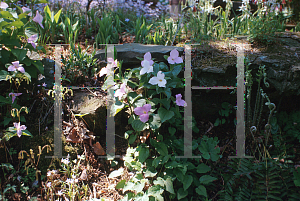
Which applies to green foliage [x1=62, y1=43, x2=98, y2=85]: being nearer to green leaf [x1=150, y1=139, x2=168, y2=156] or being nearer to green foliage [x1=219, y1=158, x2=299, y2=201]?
green leaf [x1=150, y1=139, x2=168, y2=156]

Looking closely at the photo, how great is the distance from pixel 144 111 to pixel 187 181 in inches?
25.2

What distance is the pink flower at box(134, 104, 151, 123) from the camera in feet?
5.85

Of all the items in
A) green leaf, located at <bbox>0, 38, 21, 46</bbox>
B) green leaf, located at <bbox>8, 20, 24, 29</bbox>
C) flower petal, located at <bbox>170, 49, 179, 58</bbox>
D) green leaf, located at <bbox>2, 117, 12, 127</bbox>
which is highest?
green leaf, located at <bbox>8, 20, 24, 29</bbox>

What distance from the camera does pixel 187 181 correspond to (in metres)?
1.78

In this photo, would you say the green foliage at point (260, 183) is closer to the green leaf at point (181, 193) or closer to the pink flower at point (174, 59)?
the green leaf at point (181, 193)

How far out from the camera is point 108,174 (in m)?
2.15

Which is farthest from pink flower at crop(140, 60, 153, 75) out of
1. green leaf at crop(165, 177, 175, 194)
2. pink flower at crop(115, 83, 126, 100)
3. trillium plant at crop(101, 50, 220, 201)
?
green leaf at crop(165, 177, 175, 194)

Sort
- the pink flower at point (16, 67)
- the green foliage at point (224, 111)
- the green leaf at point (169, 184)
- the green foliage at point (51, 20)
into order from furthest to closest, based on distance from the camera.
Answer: the green foliage at point (51, 20) < the green foliage at point (224, 111) < the pink flower at point (16, 67) < the green leaf at point (169, 184)

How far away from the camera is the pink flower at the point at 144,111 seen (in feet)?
5.85

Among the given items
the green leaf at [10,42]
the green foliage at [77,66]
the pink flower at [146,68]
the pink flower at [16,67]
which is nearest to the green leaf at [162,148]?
the pink flower at [146,68]

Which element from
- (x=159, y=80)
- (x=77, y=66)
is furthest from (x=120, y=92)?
(x=77, y=66)

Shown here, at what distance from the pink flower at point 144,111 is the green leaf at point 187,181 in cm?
56

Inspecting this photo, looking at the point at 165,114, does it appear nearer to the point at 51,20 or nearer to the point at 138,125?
→ the point at 138,125

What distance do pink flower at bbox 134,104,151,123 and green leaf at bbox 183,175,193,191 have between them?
560mm
